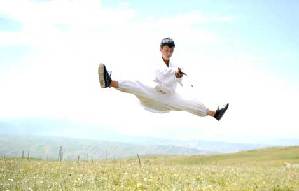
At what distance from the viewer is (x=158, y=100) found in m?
12.9

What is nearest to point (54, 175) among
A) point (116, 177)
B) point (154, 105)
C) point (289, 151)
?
point (116, 177)

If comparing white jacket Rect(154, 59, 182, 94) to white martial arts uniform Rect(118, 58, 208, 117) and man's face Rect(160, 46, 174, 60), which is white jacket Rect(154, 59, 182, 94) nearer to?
white martial arts uniform Rect(118, 58, 208, 117)

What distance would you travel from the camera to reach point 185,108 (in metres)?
13.1

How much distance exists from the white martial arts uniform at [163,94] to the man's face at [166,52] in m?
0.25

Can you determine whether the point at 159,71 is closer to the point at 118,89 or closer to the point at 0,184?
the point at 118,89

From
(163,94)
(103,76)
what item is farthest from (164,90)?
(103,76)

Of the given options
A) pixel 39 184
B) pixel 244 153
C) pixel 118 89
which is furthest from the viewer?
pixel 244 153

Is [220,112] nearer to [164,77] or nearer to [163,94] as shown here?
[163,94]

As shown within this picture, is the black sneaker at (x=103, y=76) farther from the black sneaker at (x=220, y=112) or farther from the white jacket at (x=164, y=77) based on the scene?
the black sneaker at (x=220, y=112)

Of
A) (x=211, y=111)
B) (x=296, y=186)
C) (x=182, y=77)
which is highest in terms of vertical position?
(x=182, y=77)

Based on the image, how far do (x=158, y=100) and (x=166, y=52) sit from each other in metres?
1.25

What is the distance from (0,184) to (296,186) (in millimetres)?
8953

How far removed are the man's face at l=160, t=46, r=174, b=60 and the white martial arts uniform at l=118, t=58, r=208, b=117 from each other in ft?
0.81

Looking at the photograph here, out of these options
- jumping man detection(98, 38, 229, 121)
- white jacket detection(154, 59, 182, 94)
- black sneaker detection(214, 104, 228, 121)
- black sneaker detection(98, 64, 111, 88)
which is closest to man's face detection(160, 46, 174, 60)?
jumping man detection(98, 38, 229, 121)
